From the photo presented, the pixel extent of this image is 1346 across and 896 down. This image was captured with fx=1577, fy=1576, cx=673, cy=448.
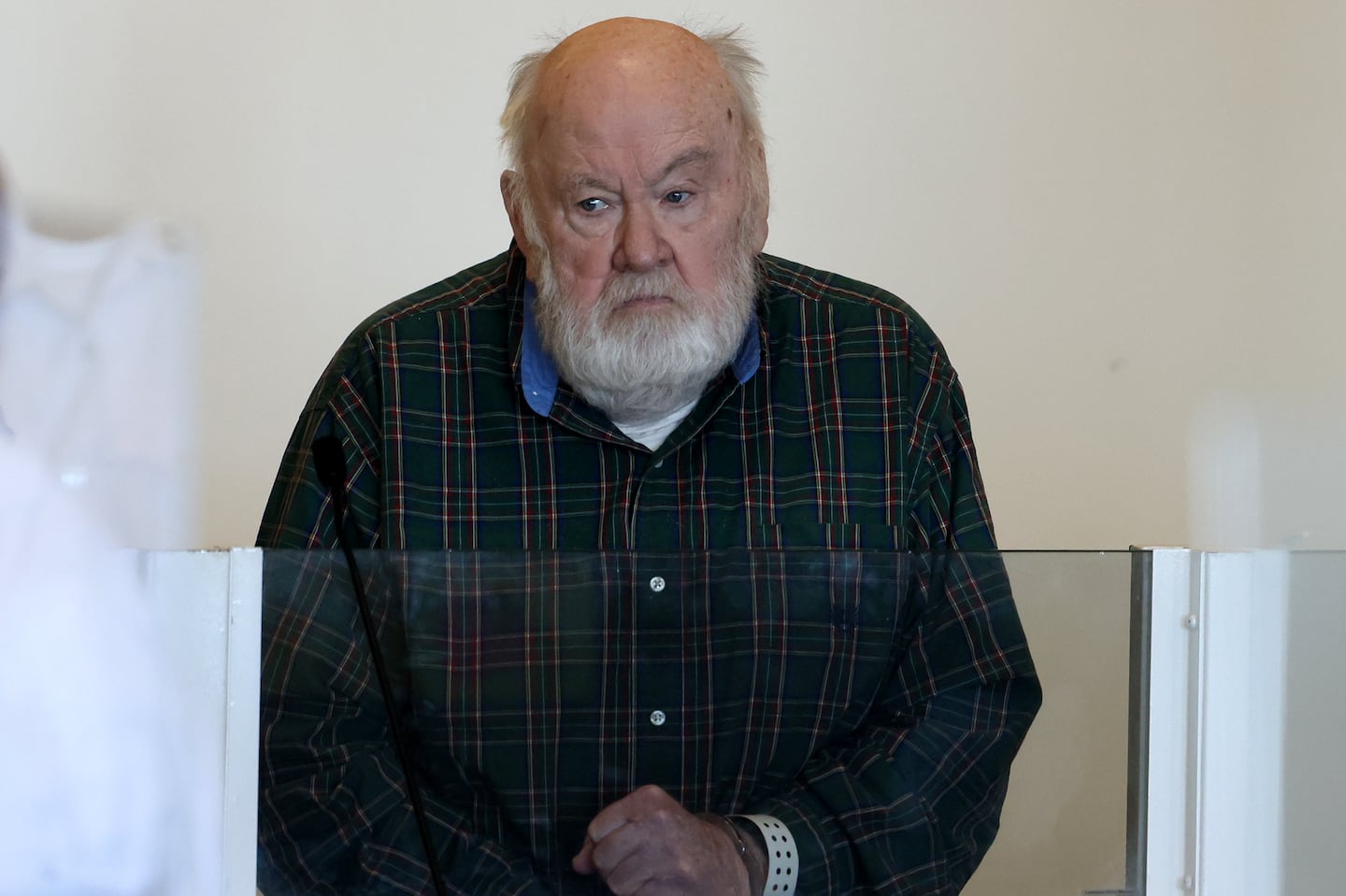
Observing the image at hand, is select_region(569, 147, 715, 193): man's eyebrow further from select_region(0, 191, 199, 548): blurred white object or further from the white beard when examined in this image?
select_region(0, 191, 199, 548): blurred white object

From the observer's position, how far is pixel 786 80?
269 centimetres

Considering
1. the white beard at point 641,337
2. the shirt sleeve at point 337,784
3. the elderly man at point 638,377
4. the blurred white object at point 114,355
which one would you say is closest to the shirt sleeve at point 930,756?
the shirt sleeve at point 337,784

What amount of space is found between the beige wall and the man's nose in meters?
1.33

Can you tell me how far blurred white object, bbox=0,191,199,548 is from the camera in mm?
2631

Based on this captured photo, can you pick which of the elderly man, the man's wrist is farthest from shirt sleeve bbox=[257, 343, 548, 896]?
the elderly man

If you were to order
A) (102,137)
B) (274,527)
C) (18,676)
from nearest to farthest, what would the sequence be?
(18,676)
(274,527)
(102,137)

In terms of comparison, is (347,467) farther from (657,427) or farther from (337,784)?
(337,784)

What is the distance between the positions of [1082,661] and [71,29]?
2.21m

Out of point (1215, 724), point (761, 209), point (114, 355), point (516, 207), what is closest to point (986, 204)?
point (761, 209)

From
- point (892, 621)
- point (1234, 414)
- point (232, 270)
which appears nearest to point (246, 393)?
point (232, 270)

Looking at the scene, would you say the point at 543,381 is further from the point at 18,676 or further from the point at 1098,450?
the point at 1098,450

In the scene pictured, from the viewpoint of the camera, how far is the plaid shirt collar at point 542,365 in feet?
4.60

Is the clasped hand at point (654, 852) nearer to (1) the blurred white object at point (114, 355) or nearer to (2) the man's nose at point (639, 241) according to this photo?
(2) the man's nose at point (639, 241)

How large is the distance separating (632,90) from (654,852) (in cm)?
73
